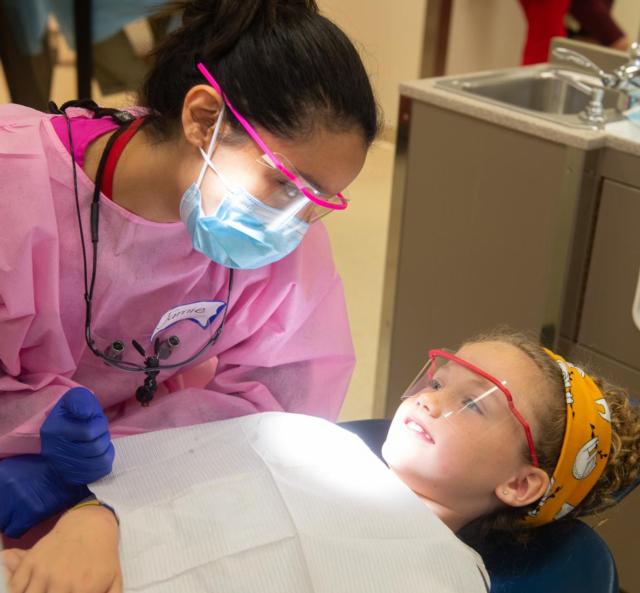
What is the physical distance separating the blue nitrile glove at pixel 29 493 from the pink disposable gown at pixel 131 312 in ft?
0.10

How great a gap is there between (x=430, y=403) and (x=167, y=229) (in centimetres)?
51

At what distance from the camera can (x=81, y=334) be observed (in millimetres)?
1423

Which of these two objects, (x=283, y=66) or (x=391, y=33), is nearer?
(x=283, y=66)

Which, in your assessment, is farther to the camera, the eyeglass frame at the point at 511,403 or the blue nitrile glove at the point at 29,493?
the eyeglass frame at the point at 511,403

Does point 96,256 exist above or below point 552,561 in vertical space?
above

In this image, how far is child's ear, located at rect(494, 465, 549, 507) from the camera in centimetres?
145

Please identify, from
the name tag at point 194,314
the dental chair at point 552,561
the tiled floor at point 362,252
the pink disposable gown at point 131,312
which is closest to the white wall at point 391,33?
the tiled floor at point 362,252

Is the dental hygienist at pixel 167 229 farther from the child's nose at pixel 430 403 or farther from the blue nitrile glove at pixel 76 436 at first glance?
the child's nose at pixel 430 403

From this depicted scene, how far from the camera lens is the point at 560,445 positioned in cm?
146

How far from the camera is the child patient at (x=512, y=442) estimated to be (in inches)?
57.3

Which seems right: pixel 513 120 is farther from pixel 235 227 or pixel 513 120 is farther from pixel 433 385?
pixel 235 227

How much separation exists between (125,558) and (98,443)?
16 cm

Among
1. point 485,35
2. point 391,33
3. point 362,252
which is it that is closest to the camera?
point 362,252

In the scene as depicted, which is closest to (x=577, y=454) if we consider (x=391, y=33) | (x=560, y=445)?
(x=560, y=445)
